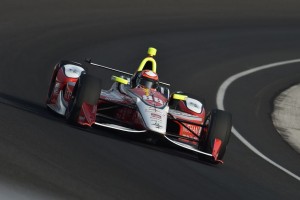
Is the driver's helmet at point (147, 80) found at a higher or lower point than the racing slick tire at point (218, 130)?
higher

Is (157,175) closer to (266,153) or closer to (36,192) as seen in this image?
(36,192)

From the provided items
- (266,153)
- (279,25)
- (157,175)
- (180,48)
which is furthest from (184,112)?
(279,25)

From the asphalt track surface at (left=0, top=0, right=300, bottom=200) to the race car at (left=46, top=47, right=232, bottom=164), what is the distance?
0.23 metres

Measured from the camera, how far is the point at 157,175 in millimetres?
10672

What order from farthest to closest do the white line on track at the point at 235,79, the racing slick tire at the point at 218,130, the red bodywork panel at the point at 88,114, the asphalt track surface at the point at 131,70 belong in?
the white line on track at the point at 235,79
the racing slick tire at the point at 218,130
the red bodywork panel at the point at 88,114
the asphalt track surface at the point at 131,70

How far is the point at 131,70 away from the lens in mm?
20438

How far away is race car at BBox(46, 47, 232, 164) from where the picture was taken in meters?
12.2

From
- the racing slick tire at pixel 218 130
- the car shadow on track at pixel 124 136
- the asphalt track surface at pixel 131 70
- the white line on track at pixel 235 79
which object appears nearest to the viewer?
the asphalt track surface at pixel 131 70

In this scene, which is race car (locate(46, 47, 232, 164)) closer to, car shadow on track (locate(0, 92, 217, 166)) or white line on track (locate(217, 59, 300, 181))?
car shadow on track (locate(0, 92, 217, 166))

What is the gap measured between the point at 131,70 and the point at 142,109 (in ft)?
26.9

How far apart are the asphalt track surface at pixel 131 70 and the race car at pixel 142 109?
0.23 meters

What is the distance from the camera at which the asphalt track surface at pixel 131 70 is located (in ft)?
31.7

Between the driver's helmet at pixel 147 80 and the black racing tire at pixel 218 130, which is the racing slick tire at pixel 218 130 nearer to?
the black racing tire at pixel 218 130

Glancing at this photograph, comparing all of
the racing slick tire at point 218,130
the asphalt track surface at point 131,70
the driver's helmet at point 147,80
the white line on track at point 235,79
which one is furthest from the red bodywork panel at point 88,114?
the white line on track at point 235,79
